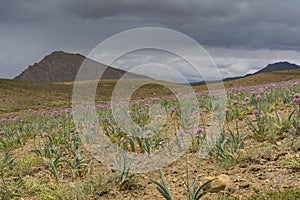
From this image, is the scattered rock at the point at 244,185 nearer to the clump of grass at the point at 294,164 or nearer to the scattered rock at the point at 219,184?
the scattered rock at the point at 219,184

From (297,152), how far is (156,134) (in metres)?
2.95

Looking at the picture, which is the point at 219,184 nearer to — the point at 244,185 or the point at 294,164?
the point at 244,185

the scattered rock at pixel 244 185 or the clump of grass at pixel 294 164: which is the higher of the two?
the clump of grass at pixel 294 164

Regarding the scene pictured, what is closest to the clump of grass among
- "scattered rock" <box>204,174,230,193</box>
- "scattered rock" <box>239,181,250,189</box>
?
"scattered rock" <box>239,181,250,189</box>

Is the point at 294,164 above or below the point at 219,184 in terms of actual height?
above

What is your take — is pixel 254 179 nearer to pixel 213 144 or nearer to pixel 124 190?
pixel 213 144

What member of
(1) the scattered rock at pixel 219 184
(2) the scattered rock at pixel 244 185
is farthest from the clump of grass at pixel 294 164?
(1) the scattered rock at pixel 219 184

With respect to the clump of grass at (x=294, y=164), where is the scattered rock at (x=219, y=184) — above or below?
below

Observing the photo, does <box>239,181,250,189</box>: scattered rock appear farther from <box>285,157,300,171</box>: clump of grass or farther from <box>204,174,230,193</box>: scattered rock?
<box>285,157,300,171</box>: clump of grass

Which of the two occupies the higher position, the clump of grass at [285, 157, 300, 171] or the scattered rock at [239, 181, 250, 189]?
the clump of grass at [285, 157, 300, 171]

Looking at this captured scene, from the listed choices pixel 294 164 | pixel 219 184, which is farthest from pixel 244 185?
pixel 294 164

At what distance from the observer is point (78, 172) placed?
4258mm

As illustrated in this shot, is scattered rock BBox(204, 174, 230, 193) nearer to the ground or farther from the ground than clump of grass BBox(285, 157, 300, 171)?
nearer to the ground

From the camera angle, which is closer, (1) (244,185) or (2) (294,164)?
(1) (244,185)
